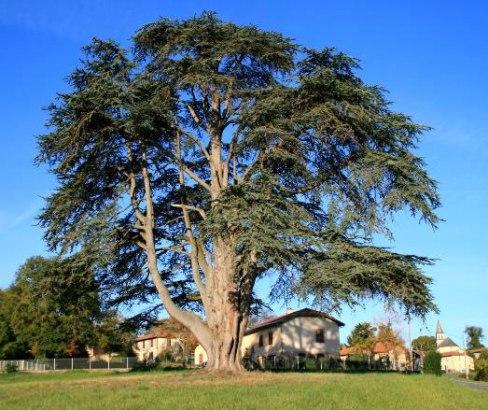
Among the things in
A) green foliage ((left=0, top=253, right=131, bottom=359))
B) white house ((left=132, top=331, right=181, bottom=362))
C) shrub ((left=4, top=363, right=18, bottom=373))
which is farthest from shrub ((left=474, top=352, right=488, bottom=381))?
white house ((left=132, top=331, right=181, bottom=362))

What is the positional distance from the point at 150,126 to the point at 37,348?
160 ft

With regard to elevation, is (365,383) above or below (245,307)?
below

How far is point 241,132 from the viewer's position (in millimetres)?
25422

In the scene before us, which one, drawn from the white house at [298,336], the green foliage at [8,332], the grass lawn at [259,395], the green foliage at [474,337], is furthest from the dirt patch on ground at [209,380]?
the green foliage at [474,337]

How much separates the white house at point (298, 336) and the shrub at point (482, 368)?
12.2 meters

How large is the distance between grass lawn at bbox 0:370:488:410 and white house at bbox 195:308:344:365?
130 ft

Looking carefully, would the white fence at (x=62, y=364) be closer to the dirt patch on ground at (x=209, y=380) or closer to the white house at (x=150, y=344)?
the white house at (x=150, y=344)

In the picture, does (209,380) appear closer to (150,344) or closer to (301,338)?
(301,338)

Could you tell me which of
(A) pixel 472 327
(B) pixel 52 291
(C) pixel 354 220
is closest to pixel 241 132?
(C) pixel 354 220

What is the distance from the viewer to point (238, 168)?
27.6 meters

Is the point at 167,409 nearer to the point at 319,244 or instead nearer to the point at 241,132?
the point at 319,244

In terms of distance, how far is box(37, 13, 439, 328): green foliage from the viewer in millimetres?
21828

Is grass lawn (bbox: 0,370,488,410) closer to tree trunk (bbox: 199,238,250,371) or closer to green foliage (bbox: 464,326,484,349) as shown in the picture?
tree trunk (bbox: 199,238,250,371)

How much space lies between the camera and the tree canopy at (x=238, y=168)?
21.9 meters
